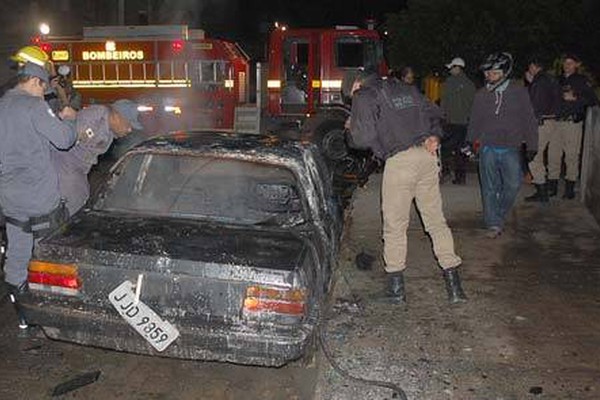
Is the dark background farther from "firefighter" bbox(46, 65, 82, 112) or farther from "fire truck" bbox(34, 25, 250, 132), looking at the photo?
"firefighter" bbox(46, 65, 82, 112)

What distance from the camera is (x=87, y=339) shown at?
3.88 metres

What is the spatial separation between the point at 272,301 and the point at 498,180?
387 cm

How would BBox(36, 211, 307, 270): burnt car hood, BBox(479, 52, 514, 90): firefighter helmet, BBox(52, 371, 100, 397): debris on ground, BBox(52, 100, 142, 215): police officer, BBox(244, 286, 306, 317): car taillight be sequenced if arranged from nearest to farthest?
BBox(244, 286, 306, 317): car taillight < BBox(36, 211, 307, 270): burnt car hood < BBox(52, 371, 100, 397): debris on ground < BBox(52, 100, 142, 215): police officer < BBox(479, 52, 514, 90): firefighter helmet

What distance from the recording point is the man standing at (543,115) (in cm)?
801

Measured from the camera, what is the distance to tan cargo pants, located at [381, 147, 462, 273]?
486 centimetres

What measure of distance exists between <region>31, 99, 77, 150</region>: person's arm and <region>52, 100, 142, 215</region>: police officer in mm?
423

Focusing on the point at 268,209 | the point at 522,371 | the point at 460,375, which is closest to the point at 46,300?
the point at 268,209

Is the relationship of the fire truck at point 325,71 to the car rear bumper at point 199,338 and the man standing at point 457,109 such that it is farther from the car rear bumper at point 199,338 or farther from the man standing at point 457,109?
the car rear bumper at point 199,338

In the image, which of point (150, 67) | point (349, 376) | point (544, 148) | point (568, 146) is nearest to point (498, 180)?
point (544, 148)

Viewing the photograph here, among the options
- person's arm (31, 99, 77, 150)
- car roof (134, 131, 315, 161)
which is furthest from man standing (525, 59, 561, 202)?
person's arm (31, 99, 77, 150)

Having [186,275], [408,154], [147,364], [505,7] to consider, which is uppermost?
[505,7]

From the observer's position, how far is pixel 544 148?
323 inches

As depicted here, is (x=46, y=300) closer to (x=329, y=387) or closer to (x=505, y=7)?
(x=329, y=387)

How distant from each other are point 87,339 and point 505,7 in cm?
1719
